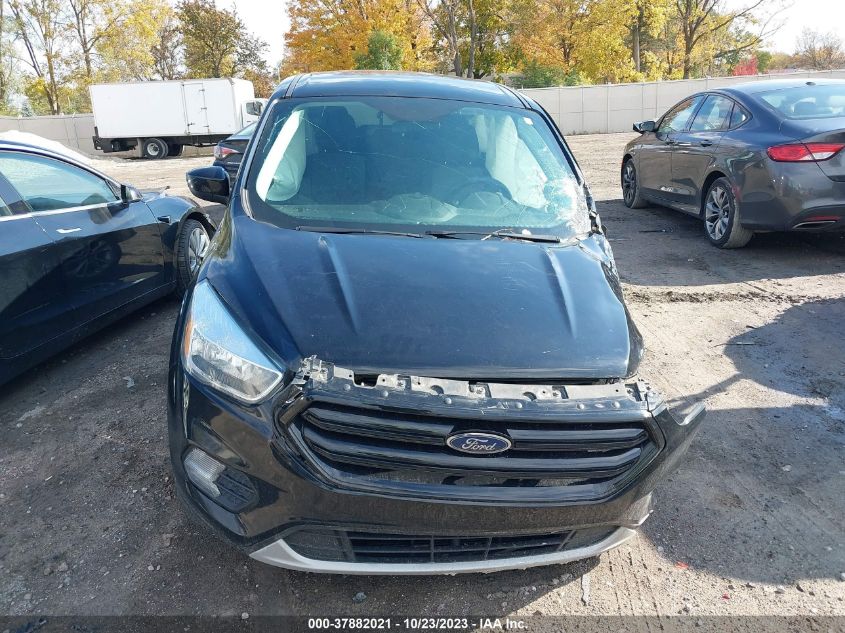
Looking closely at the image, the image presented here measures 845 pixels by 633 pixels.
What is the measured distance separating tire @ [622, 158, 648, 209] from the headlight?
310 inches

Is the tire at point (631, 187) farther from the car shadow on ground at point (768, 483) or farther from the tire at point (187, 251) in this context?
the tire at point (187, 251)

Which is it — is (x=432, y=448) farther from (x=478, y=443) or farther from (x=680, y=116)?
(x=680, y=116)

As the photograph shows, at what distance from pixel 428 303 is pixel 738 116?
585 centimetres

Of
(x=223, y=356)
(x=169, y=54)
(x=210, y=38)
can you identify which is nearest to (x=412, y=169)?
(x=223, y=356)

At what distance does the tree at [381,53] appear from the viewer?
26.0 m

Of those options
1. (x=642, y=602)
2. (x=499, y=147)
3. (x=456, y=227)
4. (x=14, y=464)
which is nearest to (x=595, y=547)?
(x=642, y=602)

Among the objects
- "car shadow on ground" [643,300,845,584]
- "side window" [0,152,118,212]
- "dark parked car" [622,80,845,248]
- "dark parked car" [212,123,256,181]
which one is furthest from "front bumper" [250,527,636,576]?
"dark parked car" [212,123,256,181]

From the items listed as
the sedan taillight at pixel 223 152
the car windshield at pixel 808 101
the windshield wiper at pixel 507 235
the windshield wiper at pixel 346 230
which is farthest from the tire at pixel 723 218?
the sedan taillight at pixel 223 152

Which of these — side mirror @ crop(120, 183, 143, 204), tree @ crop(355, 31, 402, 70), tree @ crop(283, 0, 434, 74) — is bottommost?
side mirror @ crop(120, 183, 143, 204)

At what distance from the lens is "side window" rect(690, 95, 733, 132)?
6.77 m

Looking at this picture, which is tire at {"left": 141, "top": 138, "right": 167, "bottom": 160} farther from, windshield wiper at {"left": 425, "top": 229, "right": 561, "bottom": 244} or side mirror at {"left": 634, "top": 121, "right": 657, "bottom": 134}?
windshield wiper at {"left": 425, "top": 229, "right": 561, "bottom": 244}

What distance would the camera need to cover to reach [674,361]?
4.18 m

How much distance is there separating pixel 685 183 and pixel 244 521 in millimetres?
6877

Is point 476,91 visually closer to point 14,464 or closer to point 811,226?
point 14,464
